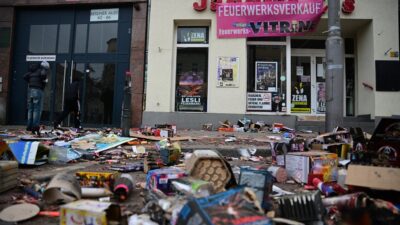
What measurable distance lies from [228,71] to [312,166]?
7953 mm

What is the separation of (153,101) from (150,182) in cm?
845

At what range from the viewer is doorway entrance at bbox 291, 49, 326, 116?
12.4 m

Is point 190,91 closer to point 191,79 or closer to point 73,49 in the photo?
point 191,79

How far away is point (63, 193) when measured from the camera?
2.99m

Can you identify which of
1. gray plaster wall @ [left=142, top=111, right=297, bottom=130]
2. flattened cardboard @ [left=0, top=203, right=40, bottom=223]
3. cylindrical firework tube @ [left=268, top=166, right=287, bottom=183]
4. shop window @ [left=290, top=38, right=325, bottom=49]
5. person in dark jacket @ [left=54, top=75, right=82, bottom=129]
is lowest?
flattened cardboard @ [left=0, top=203, right=40, bottom=223]

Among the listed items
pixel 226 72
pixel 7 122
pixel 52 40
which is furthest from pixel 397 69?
pixel 7 122

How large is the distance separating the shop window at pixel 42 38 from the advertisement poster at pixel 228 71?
6899 millimetres

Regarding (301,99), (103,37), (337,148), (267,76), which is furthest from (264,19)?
(337,148)

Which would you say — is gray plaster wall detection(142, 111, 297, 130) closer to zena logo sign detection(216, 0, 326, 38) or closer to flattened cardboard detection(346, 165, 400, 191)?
zena logo sign detection(216, 0, 326, 38)

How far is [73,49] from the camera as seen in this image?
13.3 m

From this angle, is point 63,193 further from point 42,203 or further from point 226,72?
point 226,72

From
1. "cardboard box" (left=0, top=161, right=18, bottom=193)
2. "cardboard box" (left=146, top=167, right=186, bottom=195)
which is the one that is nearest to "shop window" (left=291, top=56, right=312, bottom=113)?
"cardboard box" (left=146, top=167, right=186, bottom=195)

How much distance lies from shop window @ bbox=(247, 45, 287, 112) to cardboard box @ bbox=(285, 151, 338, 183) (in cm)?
778

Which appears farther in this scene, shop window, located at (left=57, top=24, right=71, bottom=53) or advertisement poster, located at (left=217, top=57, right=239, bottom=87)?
shop window, located at (left=57, top=24, right=71, bottom=53)
